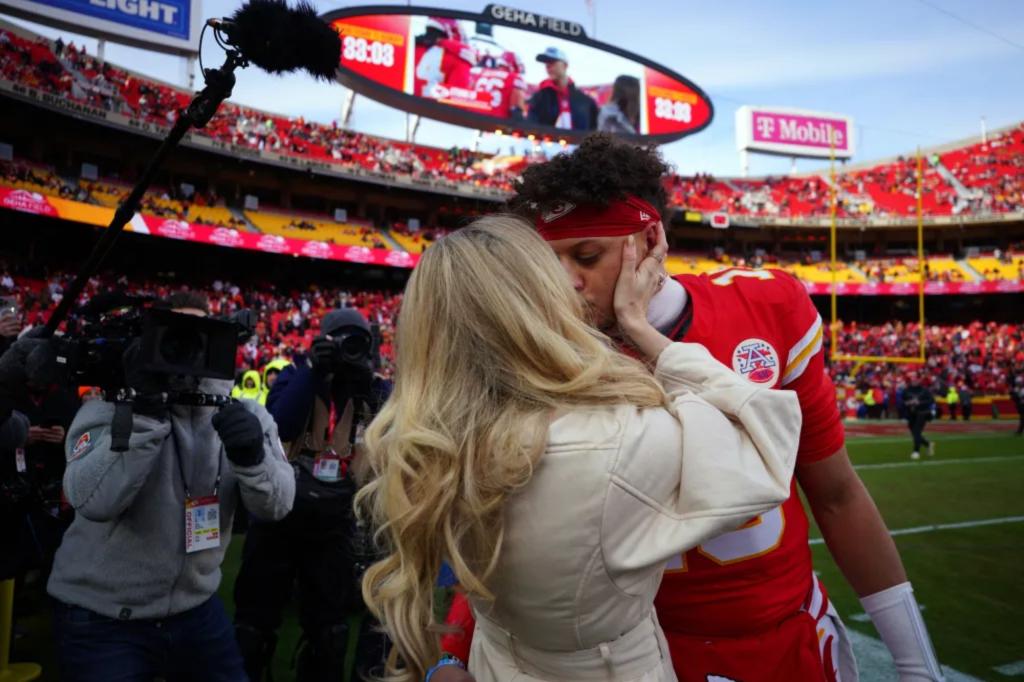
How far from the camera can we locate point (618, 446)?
107cm

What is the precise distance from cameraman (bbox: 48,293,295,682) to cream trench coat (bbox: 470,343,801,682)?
1515 millimetres

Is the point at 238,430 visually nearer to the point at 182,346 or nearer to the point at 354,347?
the point at 182,346

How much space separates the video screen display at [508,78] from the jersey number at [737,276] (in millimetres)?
28948

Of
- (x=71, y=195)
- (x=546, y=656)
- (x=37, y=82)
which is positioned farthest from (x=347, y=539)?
(x=37, y=82)

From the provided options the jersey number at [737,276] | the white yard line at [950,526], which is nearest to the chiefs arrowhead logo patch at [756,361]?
the jersey number at [737,276]

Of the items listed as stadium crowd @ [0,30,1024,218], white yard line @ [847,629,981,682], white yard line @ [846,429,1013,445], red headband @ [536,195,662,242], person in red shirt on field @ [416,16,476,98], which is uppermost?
person in red shirt on field @ [416,16,476,98]

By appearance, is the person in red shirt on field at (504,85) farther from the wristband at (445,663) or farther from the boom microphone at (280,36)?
the wristband at (445,663)

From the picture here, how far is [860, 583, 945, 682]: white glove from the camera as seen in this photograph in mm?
1585

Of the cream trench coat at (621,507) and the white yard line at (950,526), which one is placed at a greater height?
the cream trench coat at (621,507)

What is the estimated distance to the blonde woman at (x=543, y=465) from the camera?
108 cm

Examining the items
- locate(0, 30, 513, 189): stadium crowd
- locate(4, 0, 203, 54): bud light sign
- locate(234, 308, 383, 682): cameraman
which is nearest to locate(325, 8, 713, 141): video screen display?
locate(0, 30, 513, 189): stadium crowd

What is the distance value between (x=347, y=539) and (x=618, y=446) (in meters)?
3.10

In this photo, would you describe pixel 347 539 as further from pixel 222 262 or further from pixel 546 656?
pixel 222 262

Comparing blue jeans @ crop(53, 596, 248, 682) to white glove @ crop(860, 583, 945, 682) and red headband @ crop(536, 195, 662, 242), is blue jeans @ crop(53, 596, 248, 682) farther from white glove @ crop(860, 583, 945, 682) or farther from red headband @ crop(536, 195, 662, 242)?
white glove @ crop(860, 583, 945, 682)
